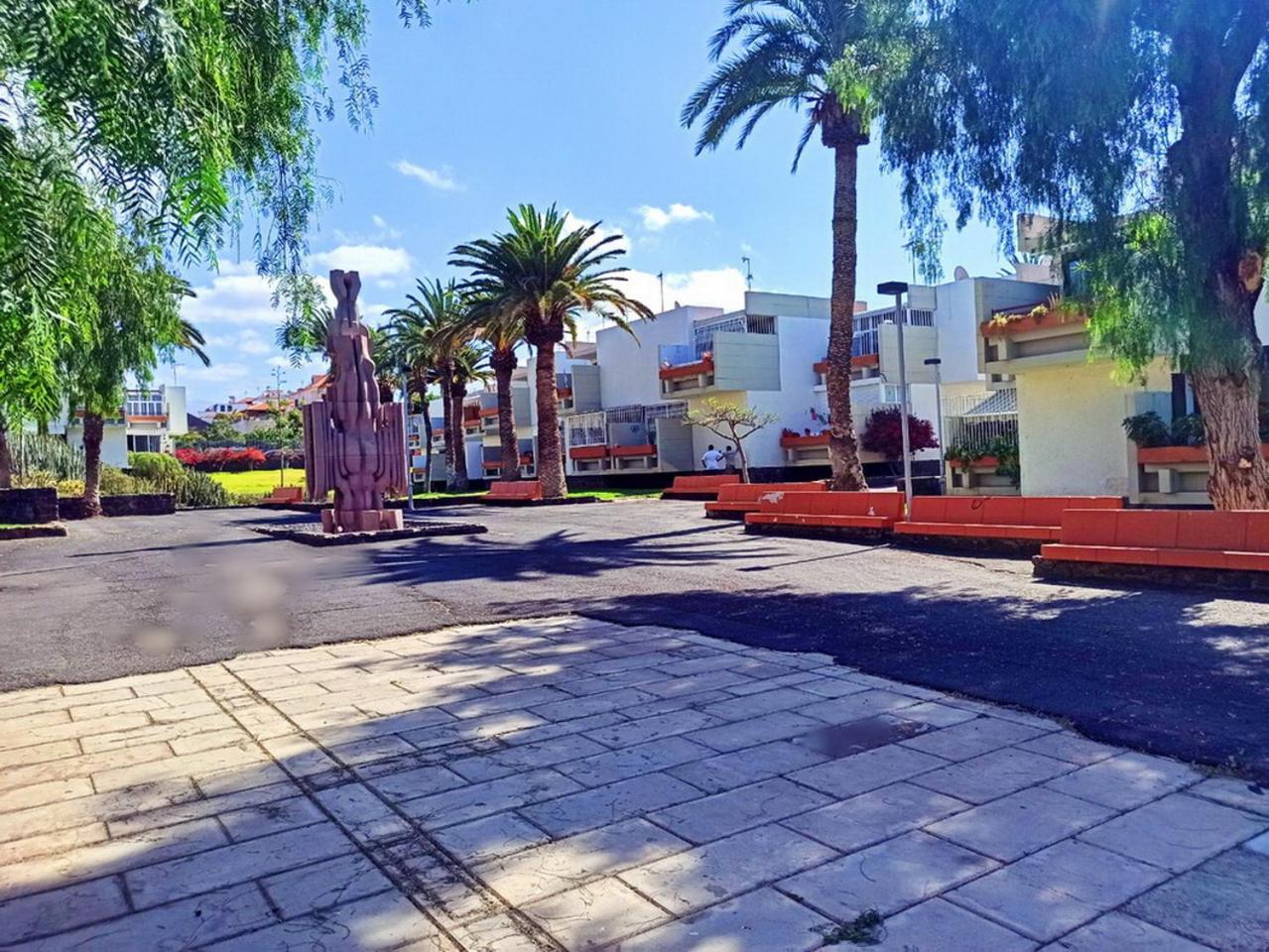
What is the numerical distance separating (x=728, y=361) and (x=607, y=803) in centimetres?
3605

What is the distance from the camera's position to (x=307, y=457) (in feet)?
68.3

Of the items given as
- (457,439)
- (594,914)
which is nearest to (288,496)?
(457,439)

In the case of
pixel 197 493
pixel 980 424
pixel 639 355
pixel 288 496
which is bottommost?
pixel 288 496

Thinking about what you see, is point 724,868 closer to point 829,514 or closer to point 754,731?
point 754,731

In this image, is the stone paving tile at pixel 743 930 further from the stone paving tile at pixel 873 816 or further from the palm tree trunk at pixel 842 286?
the palm tree trunk at pixel 842 286

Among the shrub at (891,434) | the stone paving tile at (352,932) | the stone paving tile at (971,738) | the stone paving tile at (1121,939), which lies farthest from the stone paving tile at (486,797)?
the shrub at (891,434)

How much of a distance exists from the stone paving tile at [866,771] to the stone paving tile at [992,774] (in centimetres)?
11

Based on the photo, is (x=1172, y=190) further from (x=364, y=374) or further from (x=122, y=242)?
(x=364, y=374)

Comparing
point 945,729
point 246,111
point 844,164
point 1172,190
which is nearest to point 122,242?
point 246,111

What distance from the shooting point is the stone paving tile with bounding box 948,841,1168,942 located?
3.13 m

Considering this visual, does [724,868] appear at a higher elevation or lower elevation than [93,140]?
lower

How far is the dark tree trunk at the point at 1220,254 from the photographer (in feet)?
32.3

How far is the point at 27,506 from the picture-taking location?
30.1 meters

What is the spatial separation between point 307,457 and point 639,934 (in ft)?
62.8
